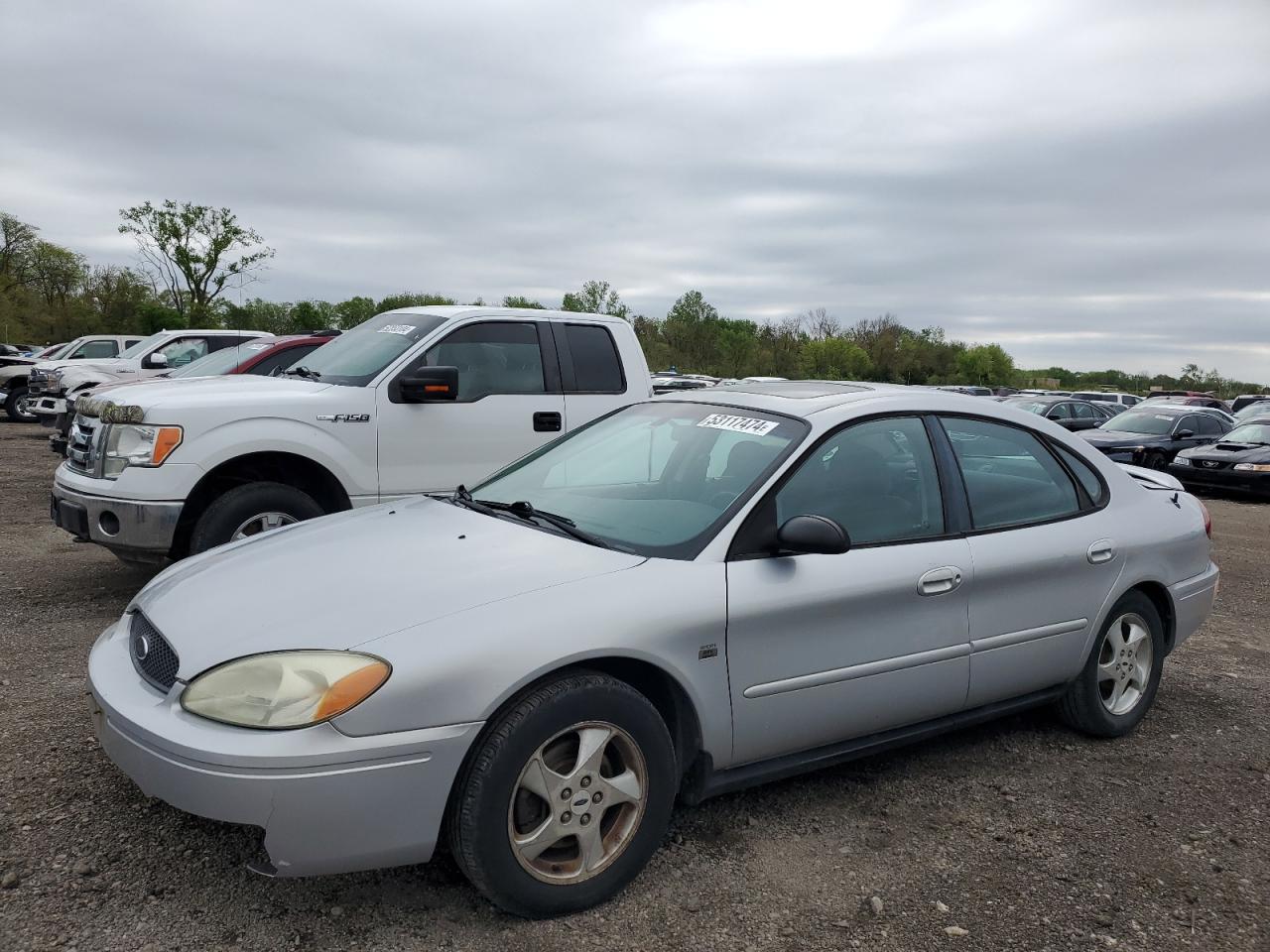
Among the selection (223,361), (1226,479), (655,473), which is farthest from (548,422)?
(1226,479)

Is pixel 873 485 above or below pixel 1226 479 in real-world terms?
above

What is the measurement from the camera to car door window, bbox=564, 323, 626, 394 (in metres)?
6.93

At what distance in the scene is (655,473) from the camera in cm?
373

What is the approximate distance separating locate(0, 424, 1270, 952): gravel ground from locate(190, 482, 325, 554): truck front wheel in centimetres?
117

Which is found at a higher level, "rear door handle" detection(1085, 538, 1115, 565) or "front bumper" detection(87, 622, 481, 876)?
"rear door handle" detection(1085, 538, 1115, 565)

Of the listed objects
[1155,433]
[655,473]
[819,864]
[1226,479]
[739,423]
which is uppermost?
[739,423]

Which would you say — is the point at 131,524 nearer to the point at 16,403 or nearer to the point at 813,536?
the point at 813,536

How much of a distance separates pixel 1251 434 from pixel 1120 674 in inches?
609

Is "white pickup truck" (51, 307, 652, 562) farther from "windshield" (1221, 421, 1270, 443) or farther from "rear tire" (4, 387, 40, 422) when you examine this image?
"rear tire" (4, 387, 40, 422)

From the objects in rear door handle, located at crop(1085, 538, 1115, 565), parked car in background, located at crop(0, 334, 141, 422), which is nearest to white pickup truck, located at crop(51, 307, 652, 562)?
rear door handle, located at crop(1085, 538, 1115, 565)

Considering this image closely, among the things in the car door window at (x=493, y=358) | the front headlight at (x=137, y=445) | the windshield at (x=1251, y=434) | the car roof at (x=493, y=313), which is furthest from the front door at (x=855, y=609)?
the windshield at (x=1251, y=434)

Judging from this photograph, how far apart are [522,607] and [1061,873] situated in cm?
198

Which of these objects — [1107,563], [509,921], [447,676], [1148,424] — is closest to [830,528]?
[447,676]

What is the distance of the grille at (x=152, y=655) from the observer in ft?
8.93
